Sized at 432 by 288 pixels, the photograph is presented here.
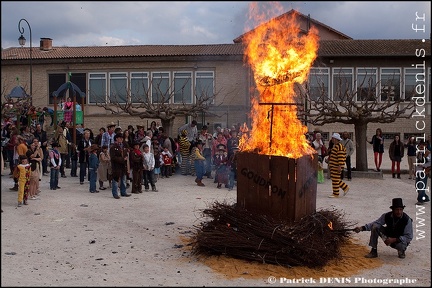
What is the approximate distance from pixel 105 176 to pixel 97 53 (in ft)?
62.3

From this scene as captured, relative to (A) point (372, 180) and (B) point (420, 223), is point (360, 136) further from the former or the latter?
(B) point (420, 223)

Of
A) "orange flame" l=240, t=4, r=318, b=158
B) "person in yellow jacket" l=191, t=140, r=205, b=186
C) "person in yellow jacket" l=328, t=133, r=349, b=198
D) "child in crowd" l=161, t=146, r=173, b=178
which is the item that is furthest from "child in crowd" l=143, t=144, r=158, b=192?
"orange flame" l=240, t=4, r=318, b=158

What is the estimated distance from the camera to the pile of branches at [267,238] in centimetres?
709

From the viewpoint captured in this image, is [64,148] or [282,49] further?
[64,148]

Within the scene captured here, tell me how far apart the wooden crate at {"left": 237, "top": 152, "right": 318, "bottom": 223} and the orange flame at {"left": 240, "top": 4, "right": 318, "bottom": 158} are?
261 mm

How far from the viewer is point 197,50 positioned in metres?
32.0

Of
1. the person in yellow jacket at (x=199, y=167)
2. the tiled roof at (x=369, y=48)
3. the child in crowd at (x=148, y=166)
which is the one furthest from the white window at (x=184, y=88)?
the child in crowd at (x=148, y=166)

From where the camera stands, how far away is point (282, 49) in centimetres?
855

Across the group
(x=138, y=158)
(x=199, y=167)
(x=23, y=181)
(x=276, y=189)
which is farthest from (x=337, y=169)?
(x=23, y=181)

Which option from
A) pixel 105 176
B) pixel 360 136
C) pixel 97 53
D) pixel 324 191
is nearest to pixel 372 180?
pixel 360 136

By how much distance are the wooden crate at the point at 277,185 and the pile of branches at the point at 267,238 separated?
0.20 m

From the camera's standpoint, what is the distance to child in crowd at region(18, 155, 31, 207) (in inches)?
440

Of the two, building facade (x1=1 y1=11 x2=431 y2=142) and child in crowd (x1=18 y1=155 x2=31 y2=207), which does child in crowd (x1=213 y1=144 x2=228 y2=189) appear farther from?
building facade (x1=1 y1=11 x2=431 y2=142)

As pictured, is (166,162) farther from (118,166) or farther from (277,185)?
(277,185)
